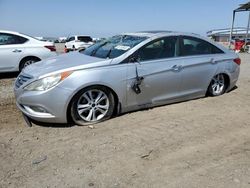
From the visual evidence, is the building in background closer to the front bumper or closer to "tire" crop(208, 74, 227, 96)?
"tire" crop(208, 74, 227, 96)

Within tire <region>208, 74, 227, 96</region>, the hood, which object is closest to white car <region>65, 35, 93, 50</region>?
tire <region>208, 74, 227, 96</region>

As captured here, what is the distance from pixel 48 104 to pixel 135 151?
5.01 ft

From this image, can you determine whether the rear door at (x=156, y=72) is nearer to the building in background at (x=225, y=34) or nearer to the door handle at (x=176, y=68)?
the door handle at (x=176, y=68)

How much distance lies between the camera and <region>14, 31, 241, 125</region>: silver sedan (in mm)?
4738

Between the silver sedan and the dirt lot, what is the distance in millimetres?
244

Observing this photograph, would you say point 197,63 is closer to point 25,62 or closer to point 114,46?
point 114,46

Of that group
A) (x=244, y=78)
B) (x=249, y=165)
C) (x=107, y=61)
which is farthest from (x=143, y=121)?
(x=244, y=78)

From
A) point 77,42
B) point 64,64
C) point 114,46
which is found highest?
point 114,46

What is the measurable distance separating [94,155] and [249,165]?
183cm

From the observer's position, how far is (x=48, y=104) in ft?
15.3

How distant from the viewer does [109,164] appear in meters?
3.70

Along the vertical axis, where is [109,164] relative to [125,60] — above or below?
below

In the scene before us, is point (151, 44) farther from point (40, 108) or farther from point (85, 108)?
point (40, 108)

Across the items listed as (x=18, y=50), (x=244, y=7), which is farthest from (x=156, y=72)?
(x=244, y=7)
